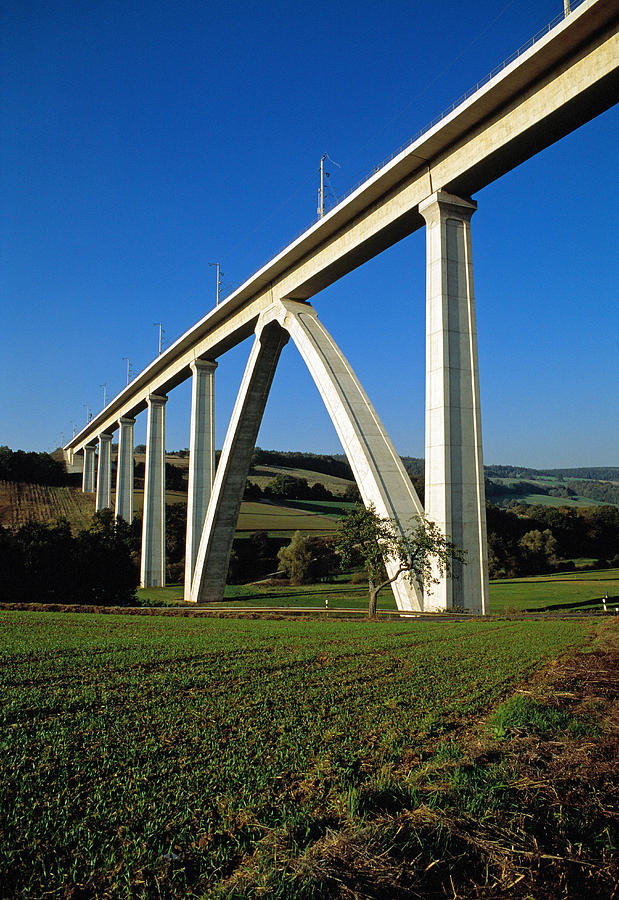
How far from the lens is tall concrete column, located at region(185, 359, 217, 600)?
1491 inches

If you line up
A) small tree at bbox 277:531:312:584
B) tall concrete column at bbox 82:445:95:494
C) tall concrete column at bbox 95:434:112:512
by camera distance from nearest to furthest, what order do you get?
small tree at bbox 277:531:312:584, tall concrete column at bbox 95:434:112:512, tall concrete column at bbox 82:445:95:494

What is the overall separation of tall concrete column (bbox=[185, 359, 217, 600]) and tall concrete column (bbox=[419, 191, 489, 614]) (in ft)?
72.7

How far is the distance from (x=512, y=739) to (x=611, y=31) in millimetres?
17276

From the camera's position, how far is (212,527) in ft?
114

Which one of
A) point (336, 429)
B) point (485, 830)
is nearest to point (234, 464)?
point (336, 429)

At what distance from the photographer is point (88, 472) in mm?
84812

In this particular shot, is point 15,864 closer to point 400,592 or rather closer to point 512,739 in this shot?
point 512,739

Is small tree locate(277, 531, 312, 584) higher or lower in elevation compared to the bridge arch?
lower

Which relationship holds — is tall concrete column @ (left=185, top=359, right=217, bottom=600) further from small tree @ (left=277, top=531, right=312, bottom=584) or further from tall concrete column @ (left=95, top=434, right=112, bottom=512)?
tall concrete column @ (left=95, top=434, right=112, bottom=512)

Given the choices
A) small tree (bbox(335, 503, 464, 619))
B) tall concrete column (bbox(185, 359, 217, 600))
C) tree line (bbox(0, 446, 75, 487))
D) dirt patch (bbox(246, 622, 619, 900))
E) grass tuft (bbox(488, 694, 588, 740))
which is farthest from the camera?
tree line (bbox(0, 446, 75, 487))

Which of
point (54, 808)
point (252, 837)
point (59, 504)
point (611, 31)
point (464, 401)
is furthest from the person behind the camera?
point (59, 504)

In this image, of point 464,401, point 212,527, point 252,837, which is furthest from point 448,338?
point 212,527

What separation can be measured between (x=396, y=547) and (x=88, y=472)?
246 ft

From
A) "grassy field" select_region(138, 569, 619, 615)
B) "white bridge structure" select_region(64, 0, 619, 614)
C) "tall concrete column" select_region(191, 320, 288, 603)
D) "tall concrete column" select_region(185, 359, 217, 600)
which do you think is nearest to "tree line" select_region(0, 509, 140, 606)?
"grassy field" select_region(138, 569, 619, 615)
